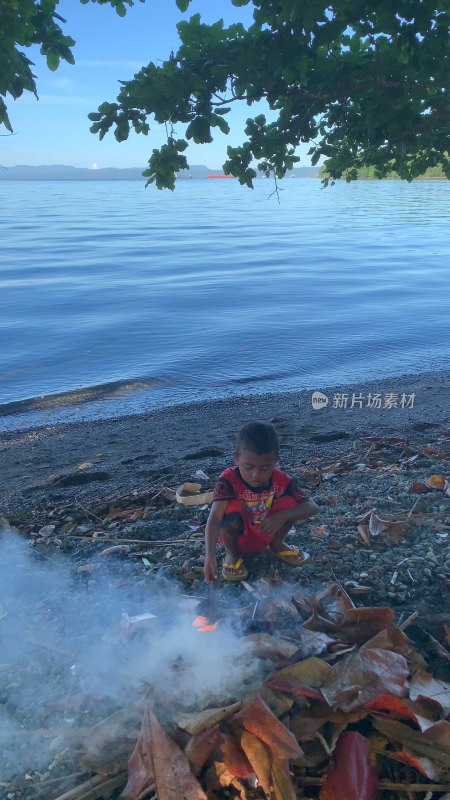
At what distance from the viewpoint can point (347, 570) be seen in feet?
10.8

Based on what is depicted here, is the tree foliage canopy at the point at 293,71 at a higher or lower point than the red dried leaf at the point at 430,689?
higher

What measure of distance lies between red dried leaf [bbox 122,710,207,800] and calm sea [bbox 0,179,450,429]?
274 inches

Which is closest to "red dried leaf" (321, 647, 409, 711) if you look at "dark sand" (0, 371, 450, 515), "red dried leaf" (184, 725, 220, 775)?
"red dried leaf" (184, 725, 220, 775)

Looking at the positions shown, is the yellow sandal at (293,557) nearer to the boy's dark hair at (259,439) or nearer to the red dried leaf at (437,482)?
the boy's dark hair at (259,439)

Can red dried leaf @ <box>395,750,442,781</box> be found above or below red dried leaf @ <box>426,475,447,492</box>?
above

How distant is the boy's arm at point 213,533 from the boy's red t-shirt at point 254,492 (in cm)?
4

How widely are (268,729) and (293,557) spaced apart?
54.3 inches

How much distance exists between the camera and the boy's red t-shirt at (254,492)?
11.1ft

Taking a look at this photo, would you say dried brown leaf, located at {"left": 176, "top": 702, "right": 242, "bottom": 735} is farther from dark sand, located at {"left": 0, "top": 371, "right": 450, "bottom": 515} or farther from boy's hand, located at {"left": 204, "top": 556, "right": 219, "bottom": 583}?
dark sand, located at {"left": 0, "top": 371, "right": 450, "bottom": 515}

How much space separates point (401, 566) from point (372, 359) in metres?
8.37

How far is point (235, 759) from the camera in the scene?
2.12 meters

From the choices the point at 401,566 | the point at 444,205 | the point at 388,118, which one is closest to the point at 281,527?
the point at 401,566

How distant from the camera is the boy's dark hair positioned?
320 cm

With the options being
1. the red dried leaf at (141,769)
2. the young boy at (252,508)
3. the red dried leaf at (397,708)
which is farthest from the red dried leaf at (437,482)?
the red dried leaf at (141,769)
